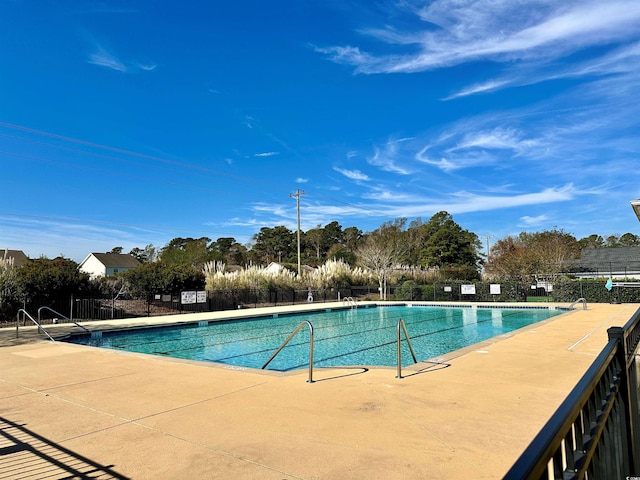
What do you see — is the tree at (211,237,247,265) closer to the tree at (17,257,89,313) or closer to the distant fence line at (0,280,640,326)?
the distant fence line at (0,280,640,326)

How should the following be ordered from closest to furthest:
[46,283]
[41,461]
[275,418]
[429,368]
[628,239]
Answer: [41,461]
[275,418]
[429,368]
[46,283]
[628,239]

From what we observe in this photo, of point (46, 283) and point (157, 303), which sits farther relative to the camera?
point (157, 303)

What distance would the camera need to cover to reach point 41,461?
329 centimetres

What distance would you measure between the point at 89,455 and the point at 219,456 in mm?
1084

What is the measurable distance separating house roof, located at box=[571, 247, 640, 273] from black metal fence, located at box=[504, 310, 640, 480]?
39.1 m

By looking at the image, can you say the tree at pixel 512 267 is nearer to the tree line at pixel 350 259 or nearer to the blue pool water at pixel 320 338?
the tree line at pixel 350 259

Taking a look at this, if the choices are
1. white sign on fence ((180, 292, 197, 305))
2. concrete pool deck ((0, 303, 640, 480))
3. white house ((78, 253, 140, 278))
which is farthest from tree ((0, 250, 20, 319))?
white house ((78, 253, 140, 278))

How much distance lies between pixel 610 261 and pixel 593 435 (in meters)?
44.2

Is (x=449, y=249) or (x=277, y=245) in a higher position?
(x=277, y=245)

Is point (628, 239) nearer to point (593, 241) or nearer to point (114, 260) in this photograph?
point (593, 241)

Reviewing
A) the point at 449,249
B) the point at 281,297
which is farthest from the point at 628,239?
the point at 281,297

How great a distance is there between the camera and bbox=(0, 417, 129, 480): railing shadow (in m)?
3.04

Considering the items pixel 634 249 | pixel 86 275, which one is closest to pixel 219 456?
pixel 86 275

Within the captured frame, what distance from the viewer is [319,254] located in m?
66.6
